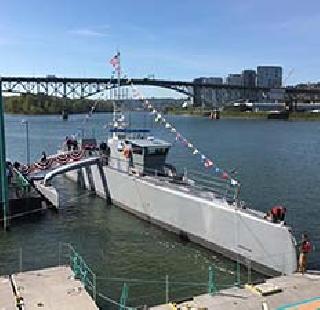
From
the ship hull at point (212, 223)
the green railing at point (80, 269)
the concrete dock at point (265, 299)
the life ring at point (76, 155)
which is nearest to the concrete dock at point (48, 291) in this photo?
the green railing at point (80, 269)

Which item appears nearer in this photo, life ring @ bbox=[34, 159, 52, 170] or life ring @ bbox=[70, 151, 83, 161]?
life ring @ bbox=[70, 151, 83, 161]

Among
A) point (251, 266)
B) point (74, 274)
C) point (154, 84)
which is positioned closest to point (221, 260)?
point (251, 266)

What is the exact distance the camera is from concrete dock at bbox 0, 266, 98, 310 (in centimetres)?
1576

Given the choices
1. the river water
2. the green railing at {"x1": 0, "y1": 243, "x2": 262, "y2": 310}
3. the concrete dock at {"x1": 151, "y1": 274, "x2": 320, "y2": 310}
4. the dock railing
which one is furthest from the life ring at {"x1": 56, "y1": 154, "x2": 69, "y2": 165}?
the concrete dock at {"x1": 151, "y1": 274, "x2": 320, "y2": 310}

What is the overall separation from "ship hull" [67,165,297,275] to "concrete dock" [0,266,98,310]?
880 centimetres

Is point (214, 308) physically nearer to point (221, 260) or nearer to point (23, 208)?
point (221, 260)

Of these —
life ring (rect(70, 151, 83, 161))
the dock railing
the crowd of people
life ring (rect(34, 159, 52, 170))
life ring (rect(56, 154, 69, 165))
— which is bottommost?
the dock railing

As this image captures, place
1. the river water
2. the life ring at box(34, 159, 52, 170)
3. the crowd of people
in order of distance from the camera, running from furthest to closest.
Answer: the crowd of people, the life ring at box(34, 159, 52, 170), the river water

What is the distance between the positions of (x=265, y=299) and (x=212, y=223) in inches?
391

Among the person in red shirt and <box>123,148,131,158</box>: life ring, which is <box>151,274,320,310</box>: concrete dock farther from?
<box>123,148,131,158</box>: life ring

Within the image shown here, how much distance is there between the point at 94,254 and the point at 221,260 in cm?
657

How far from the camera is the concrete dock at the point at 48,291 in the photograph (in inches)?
620

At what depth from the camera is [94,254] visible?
26219 mm

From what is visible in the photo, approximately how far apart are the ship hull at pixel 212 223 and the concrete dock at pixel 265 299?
3837 millimetres
